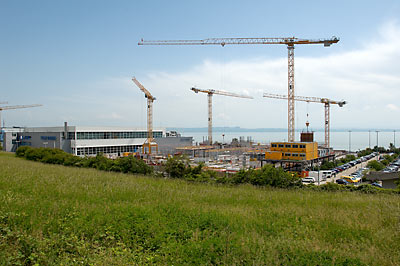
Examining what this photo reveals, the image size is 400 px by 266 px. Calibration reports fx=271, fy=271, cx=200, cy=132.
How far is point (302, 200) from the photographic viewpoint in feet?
27.0

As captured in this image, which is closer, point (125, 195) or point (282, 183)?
point (125, 195)

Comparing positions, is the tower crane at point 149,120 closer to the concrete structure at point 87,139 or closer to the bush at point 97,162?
the concrete structure at point 87,139

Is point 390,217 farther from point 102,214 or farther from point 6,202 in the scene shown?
point 6,202

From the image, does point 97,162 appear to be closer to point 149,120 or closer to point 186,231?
point 186,231

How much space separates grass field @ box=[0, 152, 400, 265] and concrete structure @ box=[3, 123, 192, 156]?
109ft

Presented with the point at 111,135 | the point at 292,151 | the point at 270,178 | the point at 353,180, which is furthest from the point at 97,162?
the point at 111,135

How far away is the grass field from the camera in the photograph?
4.06 m

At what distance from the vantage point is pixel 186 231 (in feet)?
16.7

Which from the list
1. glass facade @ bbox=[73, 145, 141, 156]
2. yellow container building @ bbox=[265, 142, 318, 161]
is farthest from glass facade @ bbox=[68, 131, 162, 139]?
yellow container building @ bbox=[265, 142, 318, 161]

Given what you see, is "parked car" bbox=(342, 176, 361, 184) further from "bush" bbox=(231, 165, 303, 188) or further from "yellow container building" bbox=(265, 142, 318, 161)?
"bush" bbox=(231, 165, 303, 188)

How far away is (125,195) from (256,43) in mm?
48245

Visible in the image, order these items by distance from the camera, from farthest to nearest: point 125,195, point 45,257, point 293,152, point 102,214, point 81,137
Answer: point 81,137 < point 293,152 < point 125,195 < point 102,214 < point 45,257

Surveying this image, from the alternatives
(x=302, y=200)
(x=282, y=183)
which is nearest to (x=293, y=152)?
(x=282, y=183)

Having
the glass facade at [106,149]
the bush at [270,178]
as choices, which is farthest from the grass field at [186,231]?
the glass facade at [106,149]
